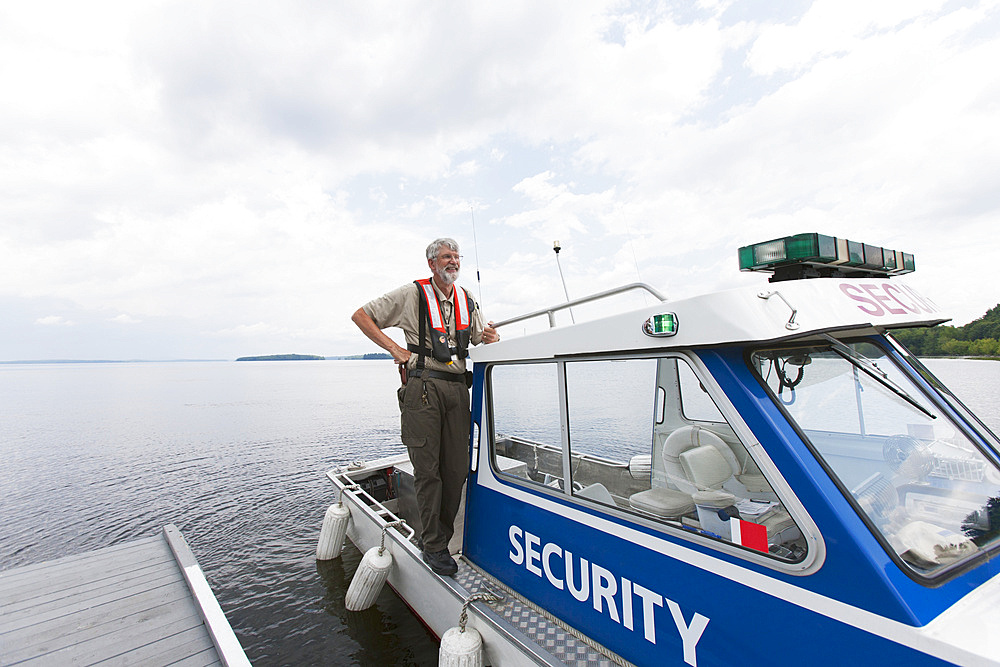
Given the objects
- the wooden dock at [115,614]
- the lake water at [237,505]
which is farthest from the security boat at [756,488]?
the lake water at [237,505]

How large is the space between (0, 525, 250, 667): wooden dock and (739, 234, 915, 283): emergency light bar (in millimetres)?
3880

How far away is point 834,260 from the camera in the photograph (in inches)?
77.7

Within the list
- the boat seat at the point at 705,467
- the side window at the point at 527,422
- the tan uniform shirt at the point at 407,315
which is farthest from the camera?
the tan uniform shirt at the point at 407,315

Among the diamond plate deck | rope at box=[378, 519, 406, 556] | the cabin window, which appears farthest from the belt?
rope at box=[378, 519, 406, 556]

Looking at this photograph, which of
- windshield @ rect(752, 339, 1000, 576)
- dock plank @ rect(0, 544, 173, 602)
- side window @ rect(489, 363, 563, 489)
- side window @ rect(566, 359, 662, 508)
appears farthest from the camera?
dock plank @ rect(0, 544, 173, 602)

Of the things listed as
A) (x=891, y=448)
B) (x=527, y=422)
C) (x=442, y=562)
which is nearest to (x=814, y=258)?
(x=891, y=448)

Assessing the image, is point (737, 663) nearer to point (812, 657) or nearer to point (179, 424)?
point (812, 657)

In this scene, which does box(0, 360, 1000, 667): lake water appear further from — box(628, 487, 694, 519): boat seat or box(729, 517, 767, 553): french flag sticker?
box(729, 517, 767, 553): french flag sticker

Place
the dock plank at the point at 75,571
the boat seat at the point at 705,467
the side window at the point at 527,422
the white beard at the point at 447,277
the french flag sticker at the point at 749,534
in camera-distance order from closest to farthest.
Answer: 1. the french flag sticker at the point at 749,534
2. the boat seat at the point at 705,467
3. the side window at the point at 527,422
4. the white beard at the point at 447,277
5. the dock plank at the point at 75,571

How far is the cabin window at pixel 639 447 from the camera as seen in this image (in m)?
1.96

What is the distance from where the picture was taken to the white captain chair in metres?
2.14

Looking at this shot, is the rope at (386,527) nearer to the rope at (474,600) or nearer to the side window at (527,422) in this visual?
the rope at (474,600)

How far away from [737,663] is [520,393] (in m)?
1.74

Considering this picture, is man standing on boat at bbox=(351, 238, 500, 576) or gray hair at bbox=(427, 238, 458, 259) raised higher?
gray hair at bbox=(427, 238, 458, 259)
